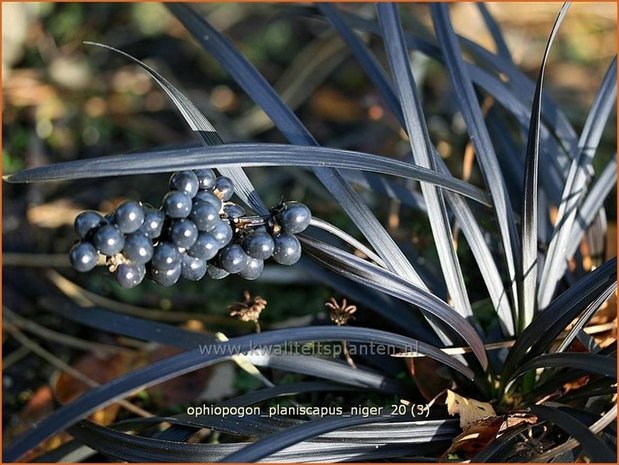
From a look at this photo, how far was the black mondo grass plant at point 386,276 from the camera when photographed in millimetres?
878

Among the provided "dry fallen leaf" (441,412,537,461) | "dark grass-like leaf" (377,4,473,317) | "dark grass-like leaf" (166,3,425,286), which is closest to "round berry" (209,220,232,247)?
"dark grass-like leaf" (166,3,425,286)

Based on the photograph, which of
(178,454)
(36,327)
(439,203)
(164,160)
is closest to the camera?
(164,160)

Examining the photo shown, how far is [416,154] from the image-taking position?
3.71ft

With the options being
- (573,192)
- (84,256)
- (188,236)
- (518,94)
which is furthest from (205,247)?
(518,94)

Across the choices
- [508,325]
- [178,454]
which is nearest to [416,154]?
[508,325]

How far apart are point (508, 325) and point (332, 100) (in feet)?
4.04

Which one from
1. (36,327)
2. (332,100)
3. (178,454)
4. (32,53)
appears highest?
(32,53)

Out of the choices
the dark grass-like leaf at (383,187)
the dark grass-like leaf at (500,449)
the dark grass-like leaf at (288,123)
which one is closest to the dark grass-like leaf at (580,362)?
the dark grass-like leaf at (500,449)

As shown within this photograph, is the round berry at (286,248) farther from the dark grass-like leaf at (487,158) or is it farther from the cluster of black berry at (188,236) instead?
the dark grass-like leaf at (487,158)

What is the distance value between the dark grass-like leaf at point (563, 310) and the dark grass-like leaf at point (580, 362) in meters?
0.03

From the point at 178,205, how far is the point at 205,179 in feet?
0.27

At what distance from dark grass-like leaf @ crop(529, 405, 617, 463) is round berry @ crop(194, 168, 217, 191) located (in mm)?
591

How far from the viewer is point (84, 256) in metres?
0.81

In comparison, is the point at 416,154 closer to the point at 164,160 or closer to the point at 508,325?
the point at 508,325
